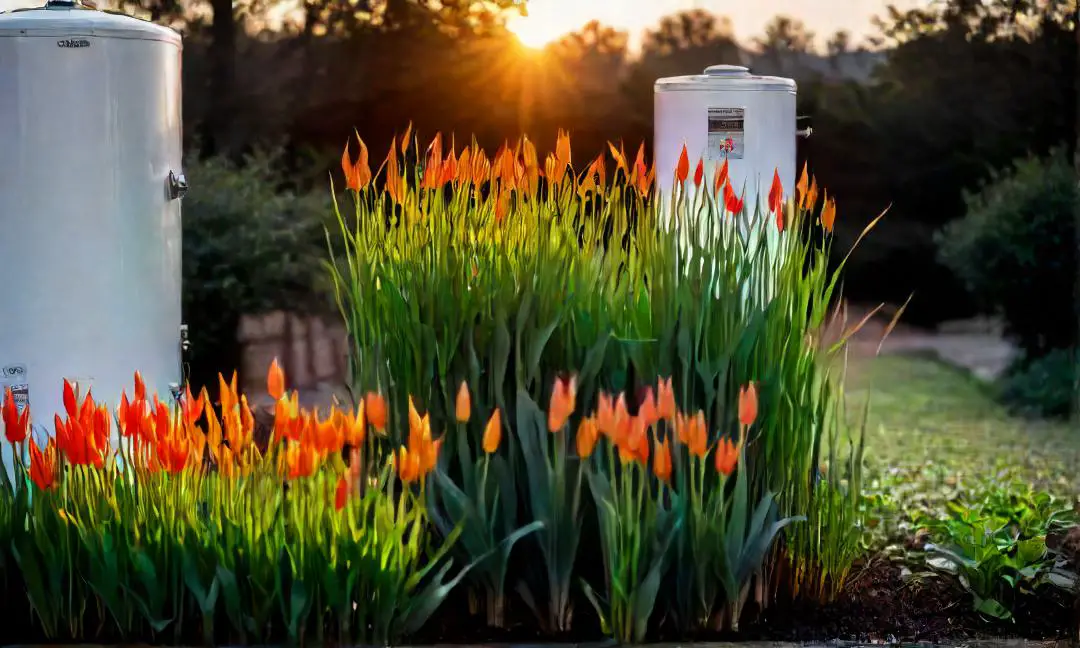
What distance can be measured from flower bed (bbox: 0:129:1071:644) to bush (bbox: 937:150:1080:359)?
13.2ft

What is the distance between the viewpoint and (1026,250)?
22.3 feet

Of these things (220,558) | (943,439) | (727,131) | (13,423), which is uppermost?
(727,131)

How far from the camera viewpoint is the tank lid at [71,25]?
140 inches

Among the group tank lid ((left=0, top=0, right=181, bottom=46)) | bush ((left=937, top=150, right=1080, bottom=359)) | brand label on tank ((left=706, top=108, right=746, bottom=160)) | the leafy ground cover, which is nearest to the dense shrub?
bush ((left=937, top=150, right=1080, bottom=359))

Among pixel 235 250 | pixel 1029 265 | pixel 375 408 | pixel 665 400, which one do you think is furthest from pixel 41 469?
pixel 1029 265

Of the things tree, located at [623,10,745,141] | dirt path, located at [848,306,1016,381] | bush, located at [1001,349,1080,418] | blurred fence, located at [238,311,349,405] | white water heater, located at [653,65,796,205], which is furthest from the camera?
dirt path, located at [848,306,1016,381]

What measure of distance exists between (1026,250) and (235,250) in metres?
4.13

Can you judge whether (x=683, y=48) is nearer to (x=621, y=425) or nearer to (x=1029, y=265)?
(x=1029, y=265)

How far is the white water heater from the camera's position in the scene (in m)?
4.52

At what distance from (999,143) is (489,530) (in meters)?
5.62

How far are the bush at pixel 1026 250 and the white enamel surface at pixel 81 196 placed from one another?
15.5ft

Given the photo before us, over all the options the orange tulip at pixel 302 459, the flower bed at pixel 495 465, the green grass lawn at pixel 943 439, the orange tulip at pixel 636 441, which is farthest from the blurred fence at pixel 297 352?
the orange tulip at pixel 636 441

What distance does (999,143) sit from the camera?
295 inches

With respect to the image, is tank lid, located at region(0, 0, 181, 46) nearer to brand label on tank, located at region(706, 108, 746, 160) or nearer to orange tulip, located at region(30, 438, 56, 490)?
orange tulip, located at region(30, 438, 56, 490)
